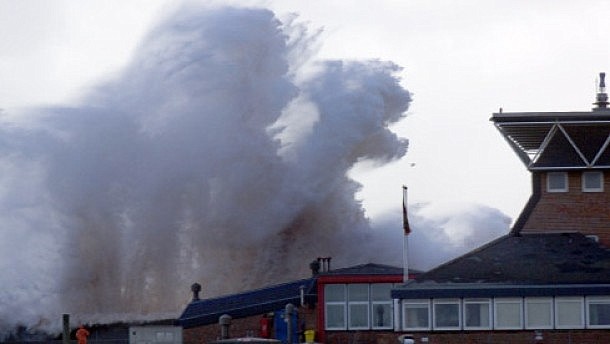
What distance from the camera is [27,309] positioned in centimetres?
9056

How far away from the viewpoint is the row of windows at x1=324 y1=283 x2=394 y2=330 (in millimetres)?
80000

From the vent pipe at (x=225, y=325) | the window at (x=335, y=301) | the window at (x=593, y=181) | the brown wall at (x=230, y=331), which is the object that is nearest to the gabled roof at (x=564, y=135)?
the window at (x=593, y=181)

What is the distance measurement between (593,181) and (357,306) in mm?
10006

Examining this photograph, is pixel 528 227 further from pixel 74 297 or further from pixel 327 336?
pixel 74 297

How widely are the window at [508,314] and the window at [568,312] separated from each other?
129 centimetres

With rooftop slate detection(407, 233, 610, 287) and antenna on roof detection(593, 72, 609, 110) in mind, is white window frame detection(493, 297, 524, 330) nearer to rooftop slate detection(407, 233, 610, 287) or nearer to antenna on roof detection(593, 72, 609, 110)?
rooftop slate detection(407, 233, 610, 287)

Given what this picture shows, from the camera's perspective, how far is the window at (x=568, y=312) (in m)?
74.2

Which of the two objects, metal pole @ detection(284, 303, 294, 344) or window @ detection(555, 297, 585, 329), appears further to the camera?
metal pole @ detection(284, 303, 294, 344)

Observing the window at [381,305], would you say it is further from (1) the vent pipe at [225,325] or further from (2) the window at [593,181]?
(2) the window at [593,181]

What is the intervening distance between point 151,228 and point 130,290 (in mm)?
3024

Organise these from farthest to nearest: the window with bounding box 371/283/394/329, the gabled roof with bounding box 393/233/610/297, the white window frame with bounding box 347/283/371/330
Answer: the window with bounding box 371/283/394/329 < the white window frame with bounding box 347/283/371/330 < the gabled roof with bounding box 393/233/610/297

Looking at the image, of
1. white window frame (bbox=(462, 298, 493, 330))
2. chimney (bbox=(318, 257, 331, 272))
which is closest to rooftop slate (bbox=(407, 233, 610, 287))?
white window frame (bbox=(462, 298, 493, 330))

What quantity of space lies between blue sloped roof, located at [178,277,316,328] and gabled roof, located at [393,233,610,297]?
22.9 feet

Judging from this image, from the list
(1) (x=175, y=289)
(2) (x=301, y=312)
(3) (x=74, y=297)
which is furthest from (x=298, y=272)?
(2) (x=301, y=312)
